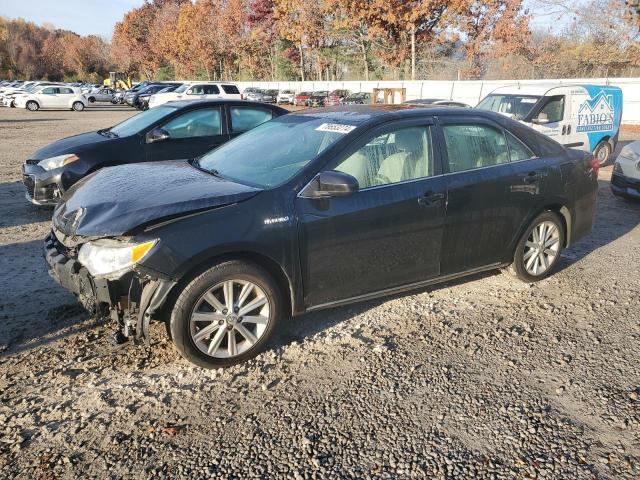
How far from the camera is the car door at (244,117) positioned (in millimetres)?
7844

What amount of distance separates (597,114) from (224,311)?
415 inches

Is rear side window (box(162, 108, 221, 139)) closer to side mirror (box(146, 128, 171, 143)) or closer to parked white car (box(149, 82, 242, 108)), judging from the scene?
side mirror (box(146, 128, 171, 143))

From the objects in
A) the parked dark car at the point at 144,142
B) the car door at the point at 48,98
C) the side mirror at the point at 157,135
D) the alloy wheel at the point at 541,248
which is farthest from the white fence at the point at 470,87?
the car door at the point at 48,98

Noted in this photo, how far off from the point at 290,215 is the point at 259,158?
34.3 inches

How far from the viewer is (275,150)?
413cm

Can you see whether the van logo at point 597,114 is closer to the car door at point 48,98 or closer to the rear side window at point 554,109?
the rear side window at point 554,109

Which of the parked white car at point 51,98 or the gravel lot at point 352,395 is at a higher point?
the parked white car at point 51,98

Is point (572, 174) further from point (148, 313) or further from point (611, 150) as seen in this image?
point (611, 150)

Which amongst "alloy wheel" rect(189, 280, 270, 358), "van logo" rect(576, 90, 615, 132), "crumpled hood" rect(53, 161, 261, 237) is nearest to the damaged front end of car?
"crumpled hood" rect(53, 161, 261, 237)

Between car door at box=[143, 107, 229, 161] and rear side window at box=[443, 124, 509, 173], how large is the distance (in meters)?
4.26

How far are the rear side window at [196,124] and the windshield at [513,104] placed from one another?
5516 millimetres

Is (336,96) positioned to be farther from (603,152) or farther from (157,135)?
(157,135)

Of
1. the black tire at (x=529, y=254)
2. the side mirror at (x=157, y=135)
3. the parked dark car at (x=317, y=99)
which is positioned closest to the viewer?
the black tire at (x=529, y=254)

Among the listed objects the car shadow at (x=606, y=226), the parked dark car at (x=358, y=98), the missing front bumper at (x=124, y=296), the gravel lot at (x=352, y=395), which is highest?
the parked dark car at (x=358, y=98)
